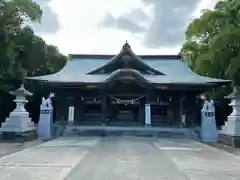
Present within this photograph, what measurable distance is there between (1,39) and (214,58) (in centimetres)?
1272

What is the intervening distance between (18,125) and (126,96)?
27.1ft

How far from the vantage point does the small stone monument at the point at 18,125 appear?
18094mm

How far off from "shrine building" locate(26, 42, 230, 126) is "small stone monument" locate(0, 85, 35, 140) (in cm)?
347

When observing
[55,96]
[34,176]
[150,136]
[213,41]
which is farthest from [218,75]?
[34,176]

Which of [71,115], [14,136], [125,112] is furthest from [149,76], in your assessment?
[14,136]

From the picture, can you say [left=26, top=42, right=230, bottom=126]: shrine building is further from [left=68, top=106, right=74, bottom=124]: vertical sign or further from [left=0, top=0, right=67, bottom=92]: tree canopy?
[left=0, top=0, right=67, bottom=92]: tree canopy

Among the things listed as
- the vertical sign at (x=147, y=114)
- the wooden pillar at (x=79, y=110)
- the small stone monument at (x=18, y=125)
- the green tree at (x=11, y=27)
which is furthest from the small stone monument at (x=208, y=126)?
the green tree at (x=11, y=27)

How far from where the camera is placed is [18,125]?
18.5 m

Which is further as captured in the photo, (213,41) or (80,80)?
(80,80)

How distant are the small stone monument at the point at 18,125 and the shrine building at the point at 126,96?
347 cm

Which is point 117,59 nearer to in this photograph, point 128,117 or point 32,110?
point 128,117

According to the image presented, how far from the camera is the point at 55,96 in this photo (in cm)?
2484

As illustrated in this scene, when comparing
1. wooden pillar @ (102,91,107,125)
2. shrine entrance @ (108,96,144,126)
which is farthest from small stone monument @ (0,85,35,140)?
shrine entrance @ (108,96,144,126)

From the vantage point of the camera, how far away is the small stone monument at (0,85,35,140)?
59.4 feet
